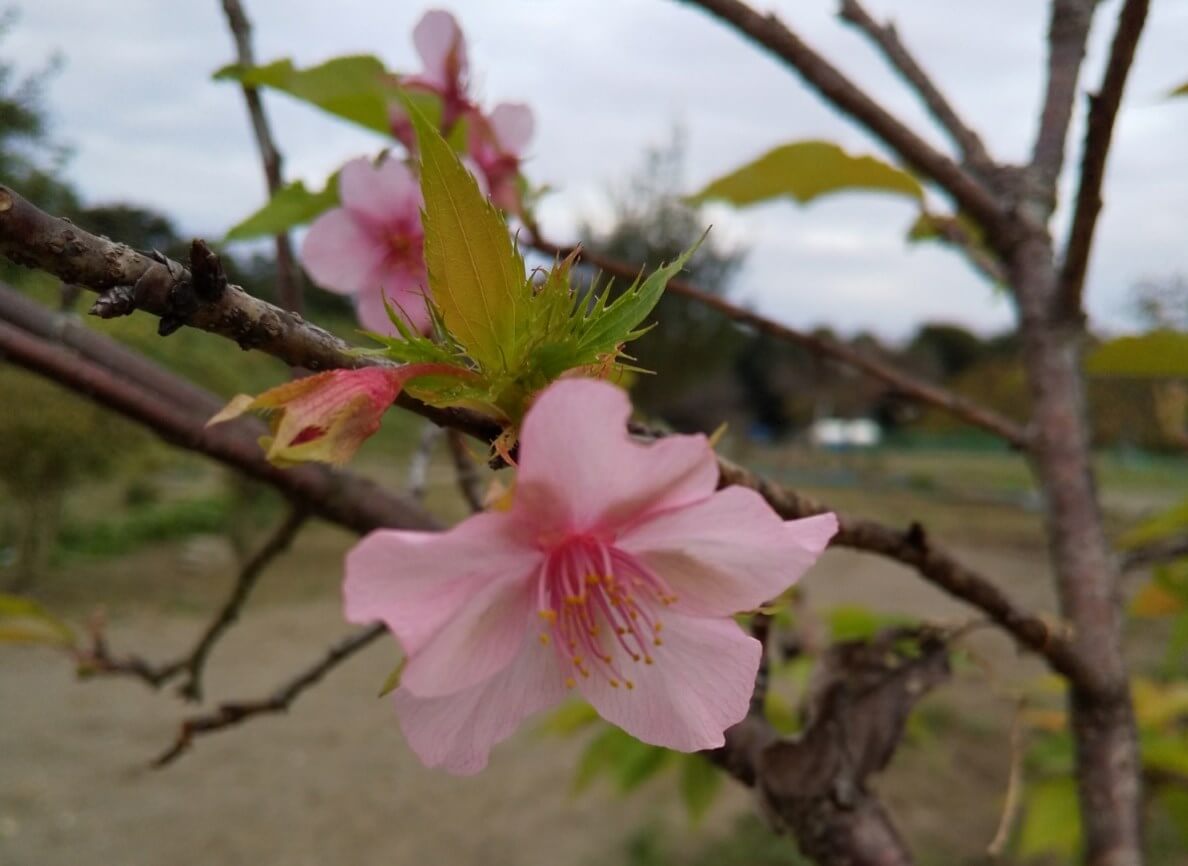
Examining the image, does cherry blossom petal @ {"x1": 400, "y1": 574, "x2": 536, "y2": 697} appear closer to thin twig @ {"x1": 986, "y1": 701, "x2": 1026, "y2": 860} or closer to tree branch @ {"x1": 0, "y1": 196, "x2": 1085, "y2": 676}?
tree branch @ {"x1": 0, "y1": 196, "x2": 1085, "y2": 676}

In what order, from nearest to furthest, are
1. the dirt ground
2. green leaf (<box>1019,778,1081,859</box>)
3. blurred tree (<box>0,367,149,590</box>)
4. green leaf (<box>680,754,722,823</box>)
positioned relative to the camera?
1. green leaf (<box>680,754,722,823</box>)
2. green leaf (<box>1019,778,1081,859</box>)
3. the dirt ground
4. blurred tree (<box>0,367,149,590</box>)

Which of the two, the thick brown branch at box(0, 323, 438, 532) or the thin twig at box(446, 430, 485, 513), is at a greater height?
the thin twig at box(446, 430, 485, 513)

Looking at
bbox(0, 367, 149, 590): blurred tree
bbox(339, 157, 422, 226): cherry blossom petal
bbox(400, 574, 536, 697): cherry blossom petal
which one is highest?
bbox(339, 157, 422, 226): cherry blossom petal

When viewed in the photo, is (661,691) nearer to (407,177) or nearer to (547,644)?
(547,644)

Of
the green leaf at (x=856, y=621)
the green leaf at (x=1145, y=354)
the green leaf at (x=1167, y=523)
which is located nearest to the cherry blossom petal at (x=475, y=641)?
the green leaf at (x=856, y=621)

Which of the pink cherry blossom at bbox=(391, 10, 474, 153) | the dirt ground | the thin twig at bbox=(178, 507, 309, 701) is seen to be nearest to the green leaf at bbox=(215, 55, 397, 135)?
the pink cherry blossom at bbox=(391, 10, 474, 153)

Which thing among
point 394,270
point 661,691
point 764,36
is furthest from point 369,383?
point 764,36
